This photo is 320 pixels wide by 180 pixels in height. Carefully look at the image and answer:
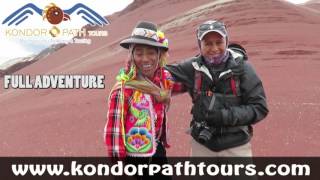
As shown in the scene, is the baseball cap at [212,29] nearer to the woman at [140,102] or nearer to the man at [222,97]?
the man at [222,97]

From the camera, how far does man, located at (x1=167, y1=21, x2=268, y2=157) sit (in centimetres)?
323

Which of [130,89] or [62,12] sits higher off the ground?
[62,12]

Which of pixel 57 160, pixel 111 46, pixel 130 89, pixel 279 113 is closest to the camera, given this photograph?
pixel 130 89

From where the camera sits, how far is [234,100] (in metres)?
3.28

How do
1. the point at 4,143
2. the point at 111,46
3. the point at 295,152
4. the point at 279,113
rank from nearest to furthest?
the point at 295,152, the point at 279,113, the point at 4,143, the point at 111,46

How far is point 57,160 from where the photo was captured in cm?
840

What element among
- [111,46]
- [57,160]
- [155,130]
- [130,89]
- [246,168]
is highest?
[111,46]

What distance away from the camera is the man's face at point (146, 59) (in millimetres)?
3234

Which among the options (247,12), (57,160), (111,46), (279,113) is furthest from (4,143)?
(111,46)

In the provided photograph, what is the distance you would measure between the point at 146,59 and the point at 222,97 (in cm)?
62

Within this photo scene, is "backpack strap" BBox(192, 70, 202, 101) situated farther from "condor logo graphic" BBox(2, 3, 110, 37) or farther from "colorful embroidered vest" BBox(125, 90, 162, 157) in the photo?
"condor logo graphic" BBox(2, 3, 110, 37)

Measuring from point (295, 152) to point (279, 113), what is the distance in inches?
109

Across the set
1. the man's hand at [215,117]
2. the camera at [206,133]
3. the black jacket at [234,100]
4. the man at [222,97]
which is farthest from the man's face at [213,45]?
the camera at [206,133]

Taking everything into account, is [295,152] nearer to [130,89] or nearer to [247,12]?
[130,89]
